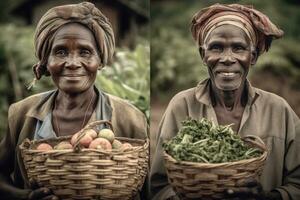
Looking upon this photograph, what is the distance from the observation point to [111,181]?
4.89 meters

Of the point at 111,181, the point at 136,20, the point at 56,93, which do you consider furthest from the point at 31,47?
the point at 111,181

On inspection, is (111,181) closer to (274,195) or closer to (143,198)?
(143,198)

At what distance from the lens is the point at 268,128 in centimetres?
510

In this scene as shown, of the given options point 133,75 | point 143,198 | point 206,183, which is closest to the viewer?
point 206,183

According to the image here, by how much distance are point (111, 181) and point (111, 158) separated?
0.54 feet

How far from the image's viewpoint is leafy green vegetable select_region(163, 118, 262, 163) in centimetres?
477

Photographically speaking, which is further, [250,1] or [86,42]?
[250,1]

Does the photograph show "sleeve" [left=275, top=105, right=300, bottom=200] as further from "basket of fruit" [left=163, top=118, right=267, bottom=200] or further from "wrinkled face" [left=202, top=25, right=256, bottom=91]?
"wrinkled face" [left=202, top=25, right=256, bottom=91]

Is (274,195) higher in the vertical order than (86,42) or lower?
lower

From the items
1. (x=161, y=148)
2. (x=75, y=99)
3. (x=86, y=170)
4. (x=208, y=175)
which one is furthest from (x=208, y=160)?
(x=75, y=99)

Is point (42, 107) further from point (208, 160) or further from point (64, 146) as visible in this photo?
point (208, 160)

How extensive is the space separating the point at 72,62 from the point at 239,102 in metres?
1.09

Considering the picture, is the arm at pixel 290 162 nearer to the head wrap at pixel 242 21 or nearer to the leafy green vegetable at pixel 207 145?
the leafy green vegetable at pixel 207 145

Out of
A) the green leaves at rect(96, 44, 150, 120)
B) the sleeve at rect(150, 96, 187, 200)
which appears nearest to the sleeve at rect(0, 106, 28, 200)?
the sleeve at rect(150, 96, 187, 200)
